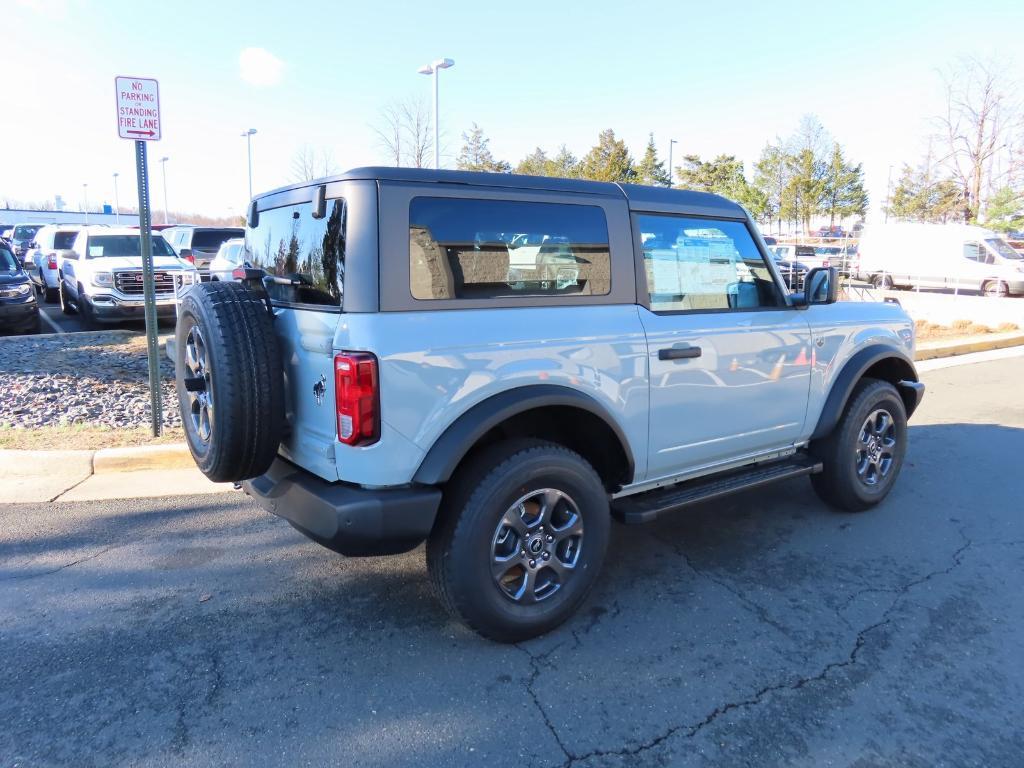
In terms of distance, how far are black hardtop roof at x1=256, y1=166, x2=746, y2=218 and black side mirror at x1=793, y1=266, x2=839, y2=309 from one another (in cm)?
54

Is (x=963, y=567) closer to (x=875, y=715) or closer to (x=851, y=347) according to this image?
(x=851, y=347)

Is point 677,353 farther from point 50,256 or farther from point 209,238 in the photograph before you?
point 209,238

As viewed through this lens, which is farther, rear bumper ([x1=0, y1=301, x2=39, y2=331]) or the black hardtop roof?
rear bumper ([x1=0, y1=301, x2=39, y2=331])

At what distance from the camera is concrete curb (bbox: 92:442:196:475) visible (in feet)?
17.1

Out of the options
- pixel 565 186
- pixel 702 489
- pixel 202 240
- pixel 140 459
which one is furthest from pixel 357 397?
pixel 202 240

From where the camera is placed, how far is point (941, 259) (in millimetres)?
23672

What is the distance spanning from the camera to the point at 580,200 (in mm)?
3303

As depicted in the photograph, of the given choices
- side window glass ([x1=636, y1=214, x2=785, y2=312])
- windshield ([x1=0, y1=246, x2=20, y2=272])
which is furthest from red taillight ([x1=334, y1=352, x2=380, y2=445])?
windshield ([x1=0, y1=246, x2=20, y2=272])

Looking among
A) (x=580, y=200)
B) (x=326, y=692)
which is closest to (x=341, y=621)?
(x=326, y=692)

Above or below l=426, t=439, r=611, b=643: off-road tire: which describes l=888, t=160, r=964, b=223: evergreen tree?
above

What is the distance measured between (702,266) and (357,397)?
208cm

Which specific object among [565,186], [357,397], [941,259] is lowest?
[357,397]

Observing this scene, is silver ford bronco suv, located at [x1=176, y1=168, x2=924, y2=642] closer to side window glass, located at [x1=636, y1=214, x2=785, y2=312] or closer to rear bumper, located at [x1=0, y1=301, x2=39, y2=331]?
side window glass, located at [x1=636, y1=214, x2=785, y2=312]

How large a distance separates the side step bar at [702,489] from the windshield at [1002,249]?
23162mm
